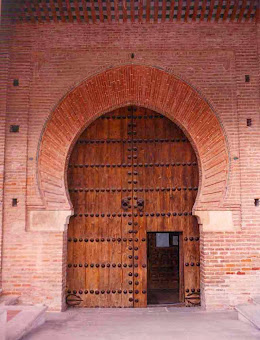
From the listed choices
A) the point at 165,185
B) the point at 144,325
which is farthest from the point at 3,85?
the point at 144,325

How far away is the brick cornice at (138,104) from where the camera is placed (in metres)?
6.05

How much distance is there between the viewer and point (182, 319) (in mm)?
5406

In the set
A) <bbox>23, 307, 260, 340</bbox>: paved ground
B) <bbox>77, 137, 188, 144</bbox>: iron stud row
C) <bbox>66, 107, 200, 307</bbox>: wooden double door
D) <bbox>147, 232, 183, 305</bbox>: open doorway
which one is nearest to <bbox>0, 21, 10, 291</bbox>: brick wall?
<bbox>66, 107, 200, 307</bbox>: wooden double door

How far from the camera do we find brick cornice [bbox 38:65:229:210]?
6047 millimetres

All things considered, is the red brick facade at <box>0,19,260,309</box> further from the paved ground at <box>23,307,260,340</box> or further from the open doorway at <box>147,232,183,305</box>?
the open doorway at <box>147,232,183,305</box>

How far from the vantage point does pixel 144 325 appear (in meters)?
5.12

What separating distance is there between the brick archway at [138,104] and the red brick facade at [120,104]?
16mm

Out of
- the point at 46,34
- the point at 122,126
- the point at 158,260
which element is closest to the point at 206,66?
the point at 122,126

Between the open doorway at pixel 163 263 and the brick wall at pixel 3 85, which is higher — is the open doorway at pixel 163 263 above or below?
below

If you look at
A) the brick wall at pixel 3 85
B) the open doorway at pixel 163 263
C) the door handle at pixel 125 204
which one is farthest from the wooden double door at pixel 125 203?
the open doorway at pixel 163 263

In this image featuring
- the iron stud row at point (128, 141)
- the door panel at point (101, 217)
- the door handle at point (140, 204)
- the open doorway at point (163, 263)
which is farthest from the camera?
the open doorway at point (163, 263)

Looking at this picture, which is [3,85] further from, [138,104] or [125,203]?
[125,203]

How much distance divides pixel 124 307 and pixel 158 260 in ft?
9.17

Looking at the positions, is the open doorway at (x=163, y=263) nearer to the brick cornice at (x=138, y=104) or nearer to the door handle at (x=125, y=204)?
the door handle at (x=125, y=204)
